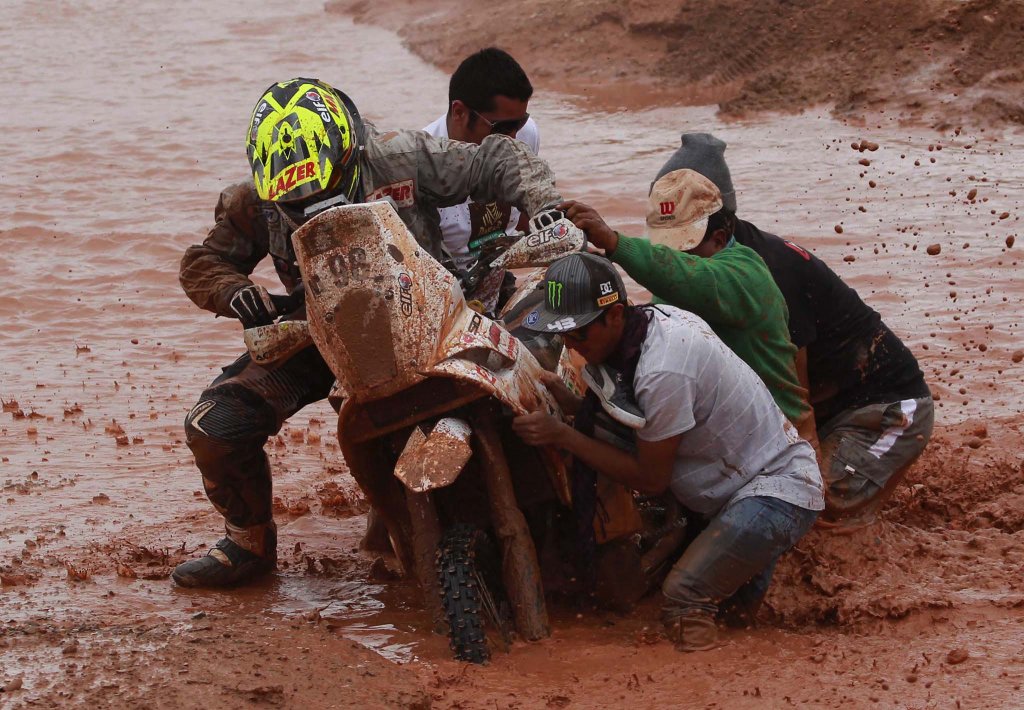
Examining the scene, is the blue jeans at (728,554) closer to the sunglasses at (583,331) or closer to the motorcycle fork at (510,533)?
the motorcycle fork at (510,533)

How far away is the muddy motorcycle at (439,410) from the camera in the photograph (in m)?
4.57

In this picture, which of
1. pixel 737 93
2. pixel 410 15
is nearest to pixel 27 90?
pixel 410 15

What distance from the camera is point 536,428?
4660 millimetres

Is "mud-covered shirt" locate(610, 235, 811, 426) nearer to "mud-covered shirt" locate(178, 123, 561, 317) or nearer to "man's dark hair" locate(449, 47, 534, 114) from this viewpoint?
"mud-covered shirt" locate(178, 123, 561, 317)

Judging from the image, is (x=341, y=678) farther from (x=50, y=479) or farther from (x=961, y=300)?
(x=961, y=300)

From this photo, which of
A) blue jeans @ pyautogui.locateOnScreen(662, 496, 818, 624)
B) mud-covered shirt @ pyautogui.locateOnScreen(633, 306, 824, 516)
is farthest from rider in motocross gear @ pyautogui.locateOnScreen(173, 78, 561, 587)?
blue jeans @ pyautogui.locateOnScreen(662, 496, 818, 624)

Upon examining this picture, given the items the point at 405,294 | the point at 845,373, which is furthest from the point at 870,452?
the point at 405,294

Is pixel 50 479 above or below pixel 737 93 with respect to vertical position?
below

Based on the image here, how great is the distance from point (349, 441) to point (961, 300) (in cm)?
641

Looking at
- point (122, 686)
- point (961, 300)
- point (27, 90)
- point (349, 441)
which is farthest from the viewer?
point (27, 90)

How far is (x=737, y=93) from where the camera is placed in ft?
57.3

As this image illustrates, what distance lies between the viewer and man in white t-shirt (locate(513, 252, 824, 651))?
4664 millimetres

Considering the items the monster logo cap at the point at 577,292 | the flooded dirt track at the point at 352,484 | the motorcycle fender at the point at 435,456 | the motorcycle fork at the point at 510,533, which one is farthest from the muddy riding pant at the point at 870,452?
the motorcycle fender at the point at 435,456

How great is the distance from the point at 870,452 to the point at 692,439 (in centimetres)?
147
